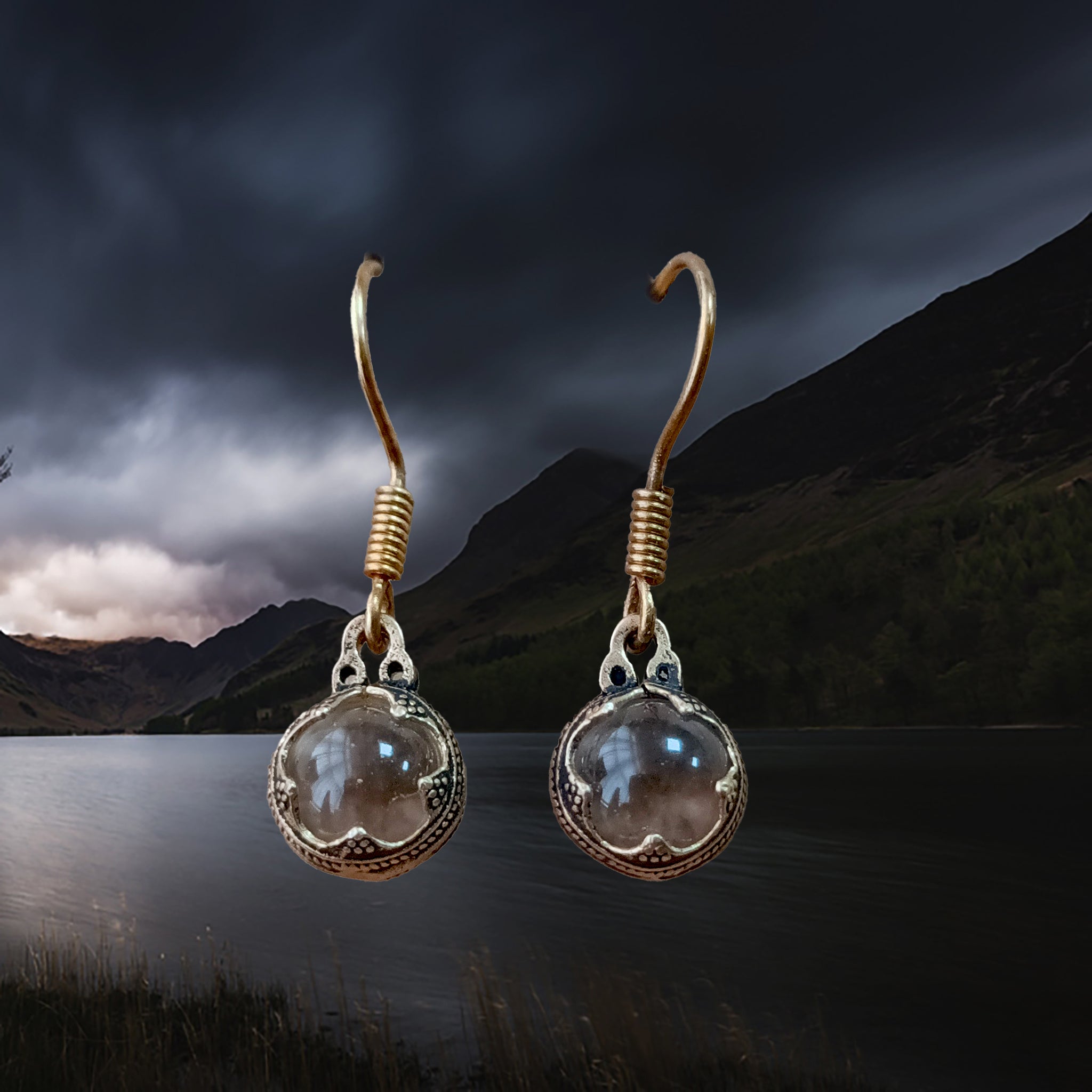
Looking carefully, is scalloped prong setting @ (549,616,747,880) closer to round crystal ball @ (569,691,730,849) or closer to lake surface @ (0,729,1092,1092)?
round crystal ball @ (569,691,730,849)

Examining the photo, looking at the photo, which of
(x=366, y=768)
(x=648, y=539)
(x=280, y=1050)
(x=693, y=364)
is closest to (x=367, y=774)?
(x=366, y=768)

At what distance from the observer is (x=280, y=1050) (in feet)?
45.9

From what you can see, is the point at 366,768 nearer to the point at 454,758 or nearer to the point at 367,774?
the point at 367,774

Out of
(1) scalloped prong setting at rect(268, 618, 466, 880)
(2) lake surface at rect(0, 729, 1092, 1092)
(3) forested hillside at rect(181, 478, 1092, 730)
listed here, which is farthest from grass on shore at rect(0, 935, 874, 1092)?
(3) forested hillside at rect(181, 478, 1092, 730)

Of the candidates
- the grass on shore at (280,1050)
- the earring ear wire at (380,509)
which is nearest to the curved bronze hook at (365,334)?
the earring ear wire at (380,509)

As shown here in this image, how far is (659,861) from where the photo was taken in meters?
2.28

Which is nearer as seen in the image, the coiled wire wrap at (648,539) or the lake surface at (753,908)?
the coiled wire wrap at (648,539)

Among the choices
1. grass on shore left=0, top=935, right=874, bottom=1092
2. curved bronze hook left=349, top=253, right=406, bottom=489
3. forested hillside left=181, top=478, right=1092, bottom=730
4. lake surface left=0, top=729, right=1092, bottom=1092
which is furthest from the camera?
forested hillside left=181, top=478, right=1092, bottom=730

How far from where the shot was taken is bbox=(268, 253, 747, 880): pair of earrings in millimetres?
2271

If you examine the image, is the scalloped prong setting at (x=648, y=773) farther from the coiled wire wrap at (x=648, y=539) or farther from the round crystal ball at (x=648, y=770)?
the coiled wire wrap at (x=648, y=539)

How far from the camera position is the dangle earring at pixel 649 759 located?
2277mm

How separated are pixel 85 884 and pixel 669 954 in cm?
2447

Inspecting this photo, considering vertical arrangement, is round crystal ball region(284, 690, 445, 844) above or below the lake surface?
above

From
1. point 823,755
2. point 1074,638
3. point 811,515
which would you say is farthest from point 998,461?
point 823,755
